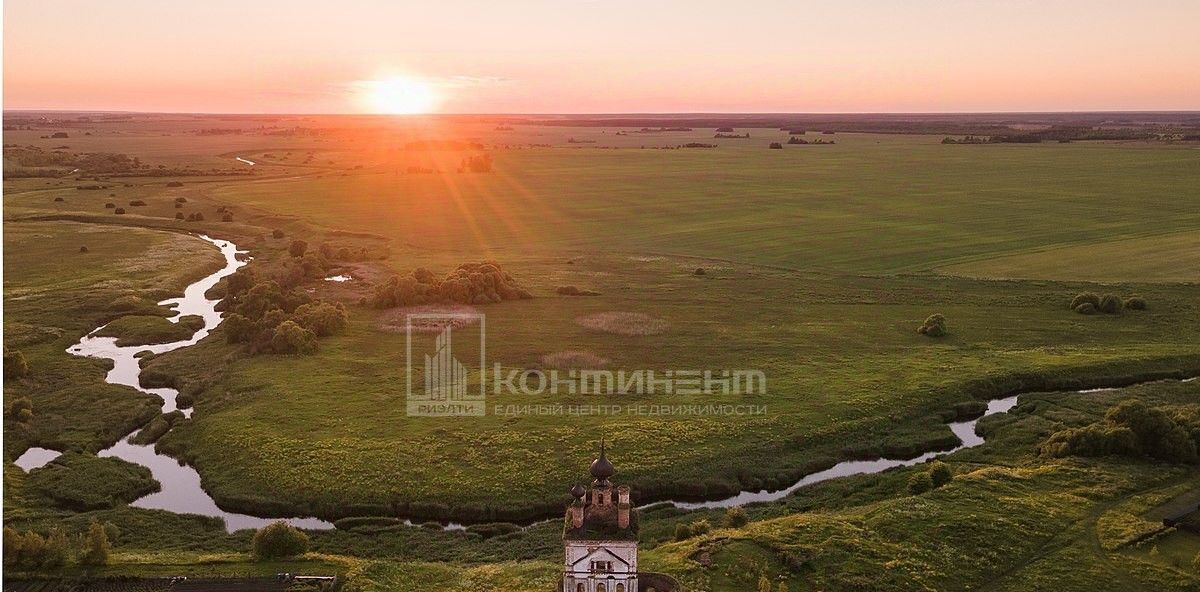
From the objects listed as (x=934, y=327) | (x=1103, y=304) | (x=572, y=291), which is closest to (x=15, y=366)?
(x=572, y=291)

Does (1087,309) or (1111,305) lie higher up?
(1111,305)

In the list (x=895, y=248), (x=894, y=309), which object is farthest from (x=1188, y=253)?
(x=894, y=309)

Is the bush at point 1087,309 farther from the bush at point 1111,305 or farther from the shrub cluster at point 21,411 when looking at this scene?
the shrub cluster at point 21,411

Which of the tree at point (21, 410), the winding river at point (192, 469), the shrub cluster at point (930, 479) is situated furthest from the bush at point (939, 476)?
the tree at point (21, 410)

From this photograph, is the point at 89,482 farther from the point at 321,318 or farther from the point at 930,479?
the point at 930,479

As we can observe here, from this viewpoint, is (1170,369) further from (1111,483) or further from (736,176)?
(736,176)

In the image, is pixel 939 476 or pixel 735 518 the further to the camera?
pixel 939 476
